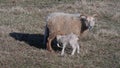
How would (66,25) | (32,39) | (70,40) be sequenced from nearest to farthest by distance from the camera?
(70,40)
(66,25)
(32,39)

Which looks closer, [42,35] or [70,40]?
[70,40]

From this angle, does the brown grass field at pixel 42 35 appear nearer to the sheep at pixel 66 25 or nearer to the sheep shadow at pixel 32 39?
the sheep shadow at pixel 32 39

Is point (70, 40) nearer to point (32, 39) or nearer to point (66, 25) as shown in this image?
point (66, 25)

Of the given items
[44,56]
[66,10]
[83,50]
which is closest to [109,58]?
[83,50]

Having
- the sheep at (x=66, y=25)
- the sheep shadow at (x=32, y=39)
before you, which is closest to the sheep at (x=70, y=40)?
the sheep at (x=66, y=25)

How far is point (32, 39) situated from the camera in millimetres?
14047

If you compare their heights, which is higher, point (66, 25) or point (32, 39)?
point (66, 25)

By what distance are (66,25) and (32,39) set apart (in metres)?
1.71

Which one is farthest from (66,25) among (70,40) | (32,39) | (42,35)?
(42,35)

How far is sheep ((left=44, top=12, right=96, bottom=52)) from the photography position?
12750mm

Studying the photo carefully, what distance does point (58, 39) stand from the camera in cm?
1266

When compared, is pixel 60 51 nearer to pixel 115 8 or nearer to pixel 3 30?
pixel 3 30

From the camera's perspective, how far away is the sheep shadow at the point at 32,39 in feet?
43.9

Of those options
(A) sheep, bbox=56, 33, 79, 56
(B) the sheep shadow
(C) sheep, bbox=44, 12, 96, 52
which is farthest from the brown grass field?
(C) sheep, bbox=44, 12, 96, 52
